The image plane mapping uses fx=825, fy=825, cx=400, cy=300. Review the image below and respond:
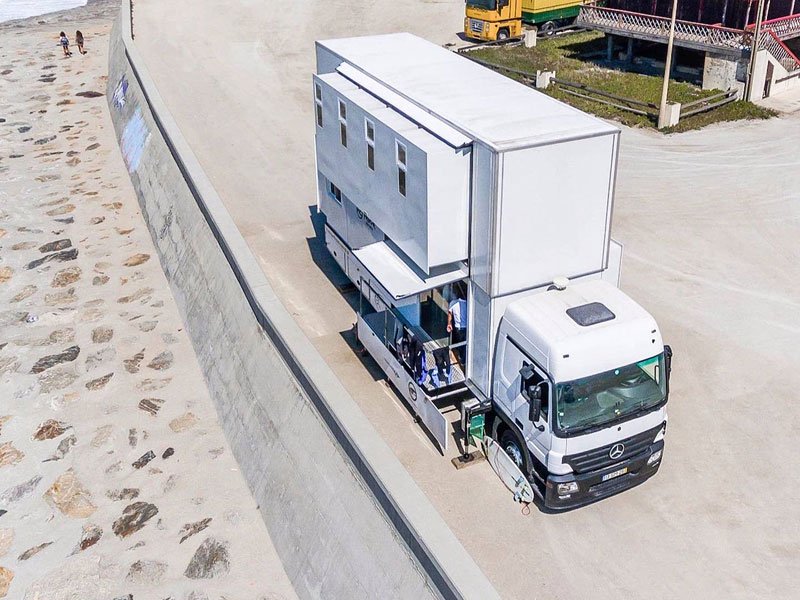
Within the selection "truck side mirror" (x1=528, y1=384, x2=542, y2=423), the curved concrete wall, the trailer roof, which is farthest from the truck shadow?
"truck side mirror" (x1=528, y1=384, x2=542, y2=423)

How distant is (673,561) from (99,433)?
11.5 metres

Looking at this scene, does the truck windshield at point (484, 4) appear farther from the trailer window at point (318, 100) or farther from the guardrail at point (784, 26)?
the trailer window at point (318, 100)

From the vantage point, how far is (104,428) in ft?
56.3

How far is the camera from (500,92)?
14.5m

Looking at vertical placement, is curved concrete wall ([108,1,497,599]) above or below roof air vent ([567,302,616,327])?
below

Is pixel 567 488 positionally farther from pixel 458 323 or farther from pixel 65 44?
pixel 65 44

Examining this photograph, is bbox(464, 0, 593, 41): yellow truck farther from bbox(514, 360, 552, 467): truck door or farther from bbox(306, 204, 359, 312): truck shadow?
bbox(514, 360, 552, 467): truck door

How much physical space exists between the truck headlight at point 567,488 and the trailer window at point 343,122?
26.1 feet

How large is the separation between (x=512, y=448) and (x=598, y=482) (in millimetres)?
1453

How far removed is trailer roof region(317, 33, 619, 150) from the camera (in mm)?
12367

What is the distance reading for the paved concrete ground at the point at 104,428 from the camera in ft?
45.1

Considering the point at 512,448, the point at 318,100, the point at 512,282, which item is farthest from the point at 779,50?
the point at 512,448

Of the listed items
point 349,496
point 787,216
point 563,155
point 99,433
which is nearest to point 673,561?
point 349,496

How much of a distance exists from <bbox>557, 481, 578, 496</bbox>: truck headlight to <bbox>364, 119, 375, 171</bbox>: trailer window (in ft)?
21.3
